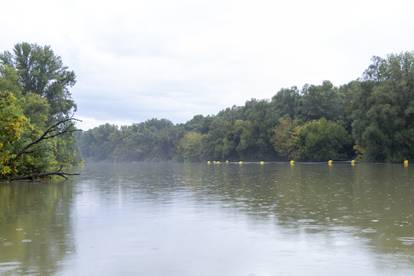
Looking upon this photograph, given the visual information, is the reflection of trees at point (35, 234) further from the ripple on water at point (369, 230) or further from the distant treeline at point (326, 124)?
the distant treeline at point (326, 124)

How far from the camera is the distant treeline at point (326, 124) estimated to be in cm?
7600

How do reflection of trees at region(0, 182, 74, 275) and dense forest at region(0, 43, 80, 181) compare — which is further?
dense forest at region(0, 43, 80, 181)

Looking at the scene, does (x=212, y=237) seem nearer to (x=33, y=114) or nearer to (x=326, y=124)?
(x=33, y=114)

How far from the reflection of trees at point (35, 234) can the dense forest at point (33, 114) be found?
9.15 m

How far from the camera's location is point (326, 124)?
10062 centimetres

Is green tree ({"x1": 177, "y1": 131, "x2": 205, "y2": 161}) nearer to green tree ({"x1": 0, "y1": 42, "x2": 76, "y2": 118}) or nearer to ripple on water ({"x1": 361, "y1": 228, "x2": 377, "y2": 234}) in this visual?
green tree ({"x1": 0, "y1": 42, "x2": 76, "y2": 118})

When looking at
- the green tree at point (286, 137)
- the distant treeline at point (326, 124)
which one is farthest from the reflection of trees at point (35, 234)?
the green tree at point (286, 137)

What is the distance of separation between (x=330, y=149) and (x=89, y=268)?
303ft

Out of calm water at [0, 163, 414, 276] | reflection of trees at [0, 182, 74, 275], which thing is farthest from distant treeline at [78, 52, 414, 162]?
reflection of trees at [0, 182, 74, 275]

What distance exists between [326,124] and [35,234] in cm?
9184

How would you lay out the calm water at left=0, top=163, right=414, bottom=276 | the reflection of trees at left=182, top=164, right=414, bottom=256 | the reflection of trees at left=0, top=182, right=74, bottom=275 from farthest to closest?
1. the reflection of trees at left=182, top=164, right=414, bottom=256
2. the reflection of trees at left=0, top=182, right=74, bottom=275
3. the calm water at left=0, top=163, right=414, bottom=276

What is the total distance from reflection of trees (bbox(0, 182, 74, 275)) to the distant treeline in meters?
63.1

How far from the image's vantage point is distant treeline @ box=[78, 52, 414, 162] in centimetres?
7600

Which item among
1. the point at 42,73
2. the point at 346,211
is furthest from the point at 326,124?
the point at 346,211
